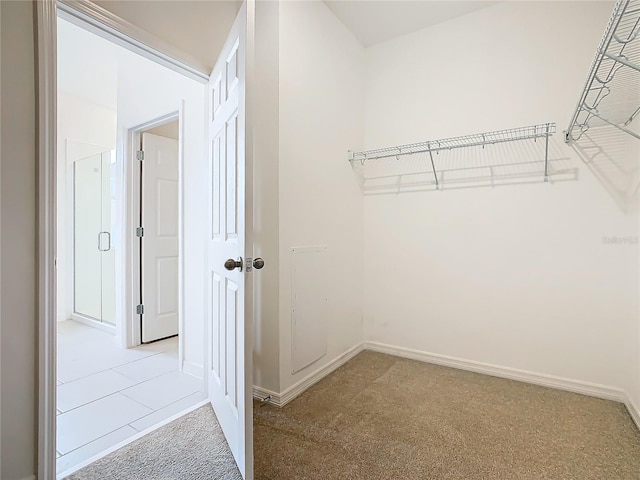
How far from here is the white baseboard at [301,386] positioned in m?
2.10

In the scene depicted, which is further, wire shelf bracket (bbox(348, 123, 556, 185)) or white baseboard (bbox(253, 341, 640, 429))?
wire shelf bracket (bbox(348, 123, 556, 185))

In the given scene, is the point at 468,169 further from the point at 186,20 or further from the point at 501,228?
the point at 186,20

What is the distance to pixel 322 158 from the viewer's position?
8.32 feet

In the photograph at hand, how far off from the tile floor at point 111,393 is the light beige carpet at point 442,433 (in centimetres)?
66

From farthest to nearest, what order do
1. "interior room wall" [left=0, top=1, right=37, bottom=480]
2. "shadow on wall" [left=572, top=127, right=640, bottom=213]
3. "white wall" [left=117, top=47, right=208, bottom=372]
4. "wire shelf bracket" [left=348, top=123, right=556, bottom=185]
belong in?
"white wall" [left=117, top=47, right=208, bottom=372] → "wire shelf bracket" [left=348, top=123, right=556, bottom=185] → "shadow on wall" [left=572, top=127, right=640, bottom=213] → "interior room wall" [left=0, top=1, right=37, bottom=480]

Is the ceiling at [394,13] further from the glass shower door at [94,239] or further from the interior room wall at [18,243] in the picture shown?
the glass shower door at [94,239]

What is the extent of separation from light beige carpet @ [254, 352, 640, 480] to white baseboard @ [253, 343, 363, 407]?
5 cm

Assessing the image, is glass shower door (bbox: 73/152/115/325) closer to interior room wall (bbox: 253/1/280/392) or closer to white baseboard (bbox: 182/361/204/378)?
white baseboard (bbox: 182/361/204/378)

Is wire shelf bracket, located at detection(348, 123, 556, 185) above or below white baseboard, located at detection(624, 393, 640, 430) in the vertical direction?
above

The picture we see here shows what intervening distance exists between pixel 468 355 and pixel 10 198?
2853 millimetres

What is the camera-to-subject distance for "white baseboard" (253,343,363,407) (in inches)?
82.7

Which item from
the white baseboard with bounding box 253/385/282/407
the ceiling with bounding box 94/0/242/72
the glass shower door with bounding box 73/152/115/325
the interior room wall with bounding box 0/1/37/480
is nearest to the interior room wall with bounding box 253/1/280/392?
the white baseboard with bounding box 253/385/282/407

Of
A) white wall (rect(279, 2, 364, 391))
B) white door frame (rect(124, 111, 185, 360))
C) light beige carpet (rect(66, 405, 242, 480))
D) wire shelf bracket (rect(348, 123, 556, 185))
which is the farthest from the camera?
white door frame (rect(124, 111, 185, 360))

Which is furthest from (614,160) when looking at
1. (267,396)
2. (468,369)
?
(267,396)
